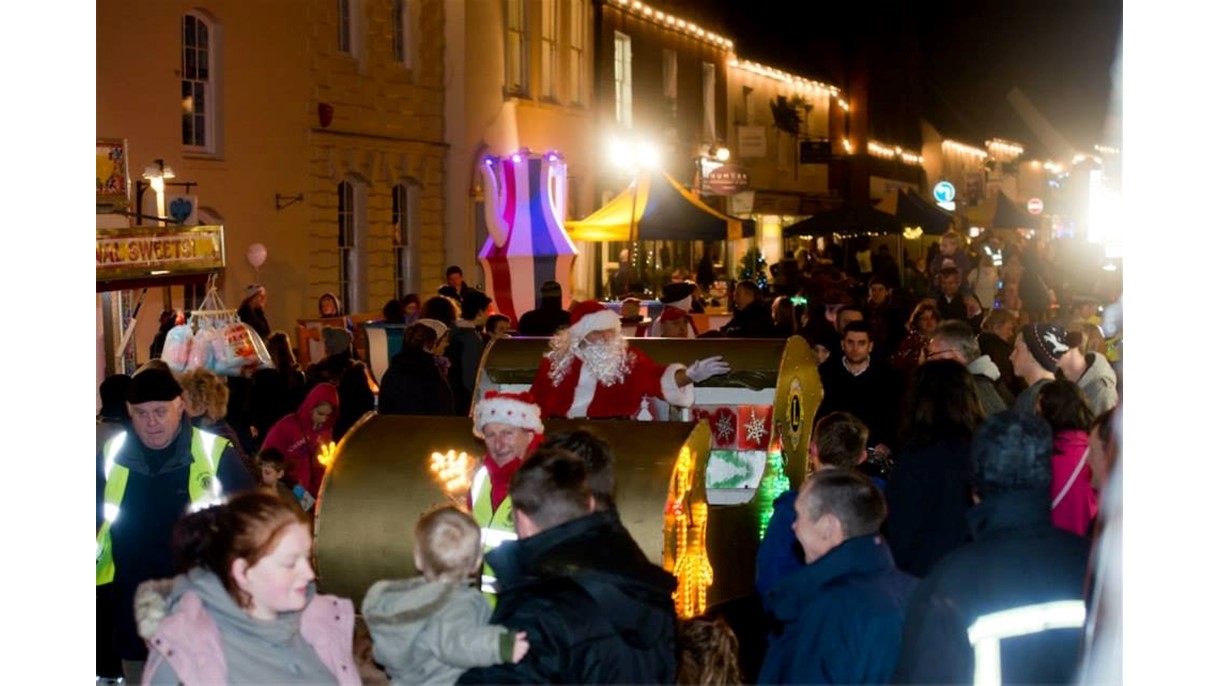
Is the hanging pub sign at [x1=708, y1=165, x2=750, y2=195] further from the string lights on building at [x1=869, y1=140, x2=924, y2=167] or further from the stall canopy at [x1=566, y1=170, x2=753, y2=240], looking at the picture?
the string lights on building at [x1=869, y1=140, x2=924, y2=167]

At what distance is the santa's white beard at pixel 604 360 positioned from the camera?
387 inches

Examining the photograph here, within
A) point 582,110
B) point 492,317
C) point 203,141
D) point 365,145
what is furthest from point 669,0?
point 492,317

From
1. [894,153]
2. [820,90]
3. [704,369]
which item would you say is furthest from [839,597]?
[894,153]

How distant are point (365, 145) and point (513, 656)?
1920cm

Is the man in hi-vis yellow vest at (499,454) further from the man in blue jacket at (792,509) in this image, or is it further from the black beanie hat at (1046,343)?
the black beanie hat at (1046,343)

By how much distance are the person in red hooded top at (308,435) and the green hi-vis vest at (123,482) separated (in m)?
3.46

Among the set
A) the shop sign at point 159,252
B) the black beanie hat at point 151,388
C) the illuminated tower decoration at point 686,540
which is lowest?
the illuminated tower decoration at point 686,540

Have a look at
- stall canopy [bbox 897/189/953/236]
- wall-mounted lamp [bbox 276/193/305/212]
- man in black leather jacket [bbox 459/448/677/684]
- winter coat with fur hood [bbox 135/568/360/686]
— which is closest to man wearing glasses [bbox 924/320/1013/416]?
man in black leather jacket [bbox 459/448/677/684]

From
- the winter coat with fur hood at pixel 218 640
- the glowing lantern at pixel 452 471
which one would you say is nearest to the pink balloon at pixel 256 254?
the glowing lantern at pixel 452 471

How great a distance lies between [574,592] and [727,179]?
28.8m

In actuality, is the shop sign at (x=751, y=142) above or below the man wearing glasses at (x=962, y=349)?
above

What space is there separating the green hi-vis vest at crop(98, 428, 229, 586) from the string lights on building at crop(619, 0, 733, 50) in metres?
26.7

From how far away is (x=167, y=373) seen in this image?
275 inches

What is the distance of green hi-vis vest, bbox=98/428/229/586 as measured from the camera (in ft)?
22.1
